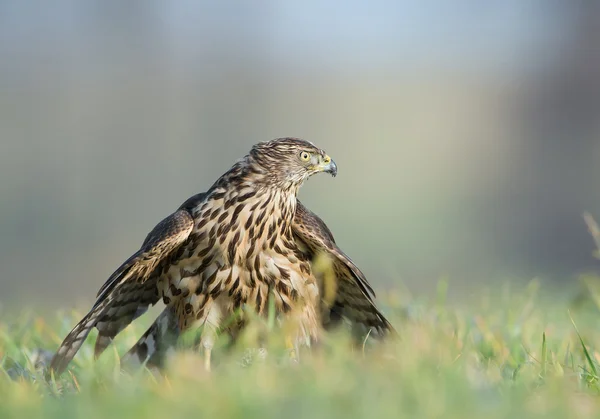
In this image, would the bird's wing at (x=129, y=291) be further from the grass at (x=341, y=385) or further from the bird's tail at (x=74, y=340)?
the grass at (x=341, y=385)

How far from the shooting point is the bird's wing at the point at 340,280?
15.6 ft

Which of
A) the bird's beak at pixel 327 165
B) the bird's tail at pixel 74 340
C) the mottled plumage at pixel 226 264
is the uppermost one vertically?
the bird's beak at pixel 327 165

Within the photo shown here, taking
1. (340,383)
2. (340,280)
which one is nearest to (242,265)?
(340,280)

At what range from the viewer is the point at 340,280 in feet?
16.2

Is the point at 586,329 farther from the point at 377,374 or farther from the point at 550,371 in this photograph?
the point at 377,374

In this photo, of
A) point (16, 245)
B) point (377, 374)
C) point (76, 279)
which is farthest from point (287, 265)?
point (16, 245)

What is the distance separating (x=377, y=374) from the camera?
320 cm

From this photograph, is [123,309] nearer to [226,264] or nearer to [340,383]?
[226,264]

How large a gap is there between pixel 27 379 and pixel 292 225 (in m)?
1.58

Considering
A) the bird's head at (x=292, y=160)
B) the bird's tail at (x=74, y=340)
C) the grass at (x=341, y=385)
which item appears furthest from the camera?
the bird's head at (x=292, y=160)

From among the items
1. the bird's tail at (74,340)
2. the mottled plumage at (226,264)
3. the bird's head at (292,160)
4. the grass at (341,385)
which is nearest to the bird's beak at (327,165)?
the bird's head at (292,160)

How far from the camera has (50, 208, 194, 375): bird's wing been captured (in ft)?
14.5

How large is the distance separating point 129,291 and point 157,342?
289mm

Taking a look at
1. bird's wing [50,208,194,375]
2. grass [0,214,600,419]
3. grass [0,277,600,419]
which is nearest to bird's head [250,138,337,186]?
bird's wing [50,208,194,375]
